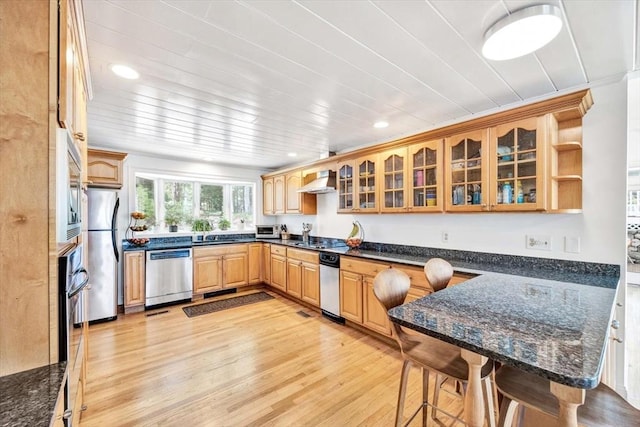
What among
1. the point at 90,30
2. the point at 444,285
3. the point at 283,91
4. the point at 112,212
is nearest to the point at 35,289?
the point at 90,30

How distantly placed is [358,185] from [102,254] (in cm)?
330

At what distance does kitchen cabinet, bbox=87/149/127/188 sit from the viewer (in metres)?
3.44

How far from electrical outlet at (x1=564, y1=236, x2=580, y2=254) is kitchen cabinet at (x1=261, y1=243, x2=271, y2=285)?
395 centimetres

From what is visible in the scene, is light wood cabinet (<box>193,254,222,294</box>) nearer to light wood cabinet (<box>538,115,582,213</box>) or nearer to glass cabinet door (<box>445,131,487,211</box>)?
glass cabinet door (<box>445,131,487,211</box>)

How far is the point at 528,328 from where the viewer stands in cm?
107

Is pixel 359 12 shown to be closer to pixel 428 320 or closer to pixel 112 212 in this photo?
pixel 428 320

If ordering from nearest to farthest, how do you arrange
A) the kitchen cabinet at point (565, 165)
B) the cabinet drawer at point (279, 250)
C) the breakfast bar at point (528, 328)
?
1. the breakfast bar at point (528, 328)
2. the kitchen cabinet at point (565, 165)
3. the cabinet drawer at point (279, 250)

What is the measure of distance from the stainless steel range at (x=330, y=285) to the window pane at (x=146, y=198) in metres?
2.96

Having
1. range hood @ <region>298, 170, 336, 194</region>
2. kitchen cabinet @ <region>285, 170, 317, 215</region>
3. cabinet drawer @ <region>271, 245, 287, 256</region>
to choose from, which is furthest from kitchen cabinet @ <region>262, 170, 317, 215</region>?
cabinet drawer @ <region>271, 245, 287, 256</region>

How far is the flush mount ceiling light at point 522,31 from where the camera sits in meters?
1.30

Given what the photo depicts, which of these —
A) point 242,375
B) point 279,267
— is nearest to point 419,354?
point 242,375

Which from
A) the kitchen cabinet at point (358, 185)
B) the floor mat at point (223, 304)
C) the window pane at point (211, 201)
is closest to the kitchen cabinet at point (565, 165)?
the kitchen cabinet at point (358, 185)

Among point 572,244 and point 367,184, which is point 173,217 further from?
point 572,244

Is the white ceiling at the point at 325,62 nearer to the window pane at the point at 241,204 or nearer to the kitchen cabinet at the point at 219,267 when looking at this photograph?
the kitchen cabinet at the point at 219,267
